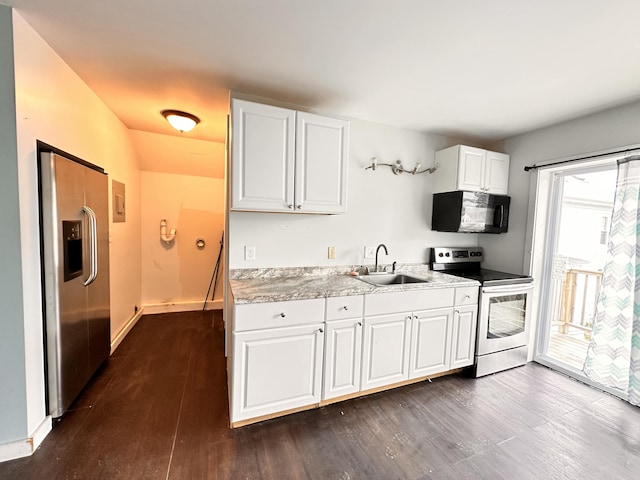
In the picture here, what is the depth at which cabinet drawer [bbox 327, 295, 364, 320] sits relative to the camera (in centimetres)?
195

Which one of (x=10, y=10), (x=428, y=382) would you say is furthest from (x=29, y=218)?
(x=428, y=382)

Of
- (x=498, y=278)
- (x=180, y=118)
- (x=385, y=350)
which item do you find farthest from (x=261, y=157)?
(x=498, y=278)

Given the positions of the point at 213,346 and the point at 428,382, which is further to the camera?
the point at 213,346

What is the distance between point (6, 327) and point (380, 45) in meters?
2.57

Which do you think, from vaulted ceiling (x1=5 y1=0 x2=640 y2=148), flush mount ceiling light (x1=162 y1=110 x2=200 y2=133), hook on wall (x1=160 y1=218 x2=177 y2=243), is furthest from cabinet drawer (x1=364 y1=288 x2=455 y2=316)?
hook on wall (x1=160 y1=218 x2=177 y2=243)

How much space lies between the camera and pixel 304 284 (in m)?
2.14

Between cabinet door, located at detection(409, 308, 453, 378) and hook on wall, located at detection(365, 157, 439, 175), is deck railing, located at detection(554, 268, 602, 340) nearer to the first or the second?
cabinet door, located at detection(409, 308, 453, 378)

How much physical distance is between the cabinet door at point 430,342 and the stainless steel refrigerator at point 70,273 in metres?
2.47

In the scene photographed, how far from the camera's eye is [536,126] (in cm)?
273

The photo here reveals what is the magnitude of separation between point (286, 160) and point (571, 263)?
3.01 metres

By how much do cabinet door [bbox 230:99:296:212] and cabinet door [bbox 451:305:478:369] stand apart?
1812mm

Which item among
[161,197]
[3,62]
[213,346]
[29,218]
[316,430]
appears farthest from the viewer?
[161,197]

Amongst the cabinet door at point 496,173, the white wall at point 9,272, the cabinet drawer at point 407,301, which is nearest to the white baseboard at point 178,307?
the white wall at point 9,272

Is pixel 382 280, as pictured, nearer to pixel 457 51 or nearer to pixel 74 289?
pixel 457 51
